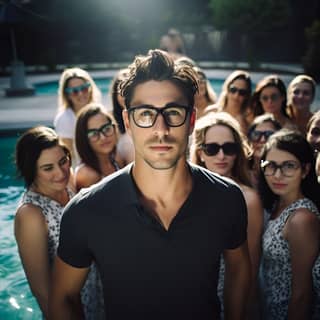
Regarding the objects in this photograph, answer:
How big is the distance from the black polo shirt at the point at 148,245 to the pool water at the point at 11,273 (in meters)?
2.76

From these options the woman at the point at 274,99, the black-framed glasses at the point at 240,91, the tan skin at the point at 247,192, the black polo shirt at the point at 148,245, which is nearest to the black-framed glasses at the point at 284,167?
the tan skin at the point at 247,192

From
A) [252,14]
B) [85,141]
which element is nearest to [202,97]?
[85,141]

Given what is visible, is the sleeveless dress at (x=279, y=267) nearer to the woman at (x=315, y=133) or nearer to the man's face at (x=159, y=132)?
the man's face at (x=159, y=132)

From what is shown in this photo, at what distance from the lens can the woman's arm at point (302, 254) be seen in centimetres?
240

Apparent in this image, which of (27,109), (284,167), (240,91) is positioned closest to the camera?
(284,167)

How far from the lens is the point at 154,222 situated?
1.75m

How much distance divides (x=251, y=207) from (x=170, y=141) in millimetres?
1217

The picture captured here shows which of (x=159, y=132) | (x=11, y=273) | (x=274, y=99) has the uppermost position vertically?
(x=159, y=132)

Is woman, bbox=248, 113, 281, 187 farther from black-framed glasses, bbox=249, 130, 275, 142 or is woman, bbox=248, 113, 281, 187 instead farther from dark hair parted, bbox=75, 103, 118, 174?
dark hair parted, bbox=75, 103, 118, 174

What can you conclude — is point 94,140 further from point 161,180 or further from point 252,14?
point 252,14

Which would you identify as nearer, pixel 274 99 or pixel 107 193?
pixel 107 193

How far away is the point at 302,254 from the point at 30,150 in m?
2.05

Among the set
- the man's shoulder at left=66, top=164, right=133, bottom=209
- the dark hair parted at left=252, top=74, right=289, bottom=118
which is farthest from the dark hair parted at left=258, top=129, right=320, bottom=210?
the dark hair parted at left=252, top=74, right=289, bottom=118

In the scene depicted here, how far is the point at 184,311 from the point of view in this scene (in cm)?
181
